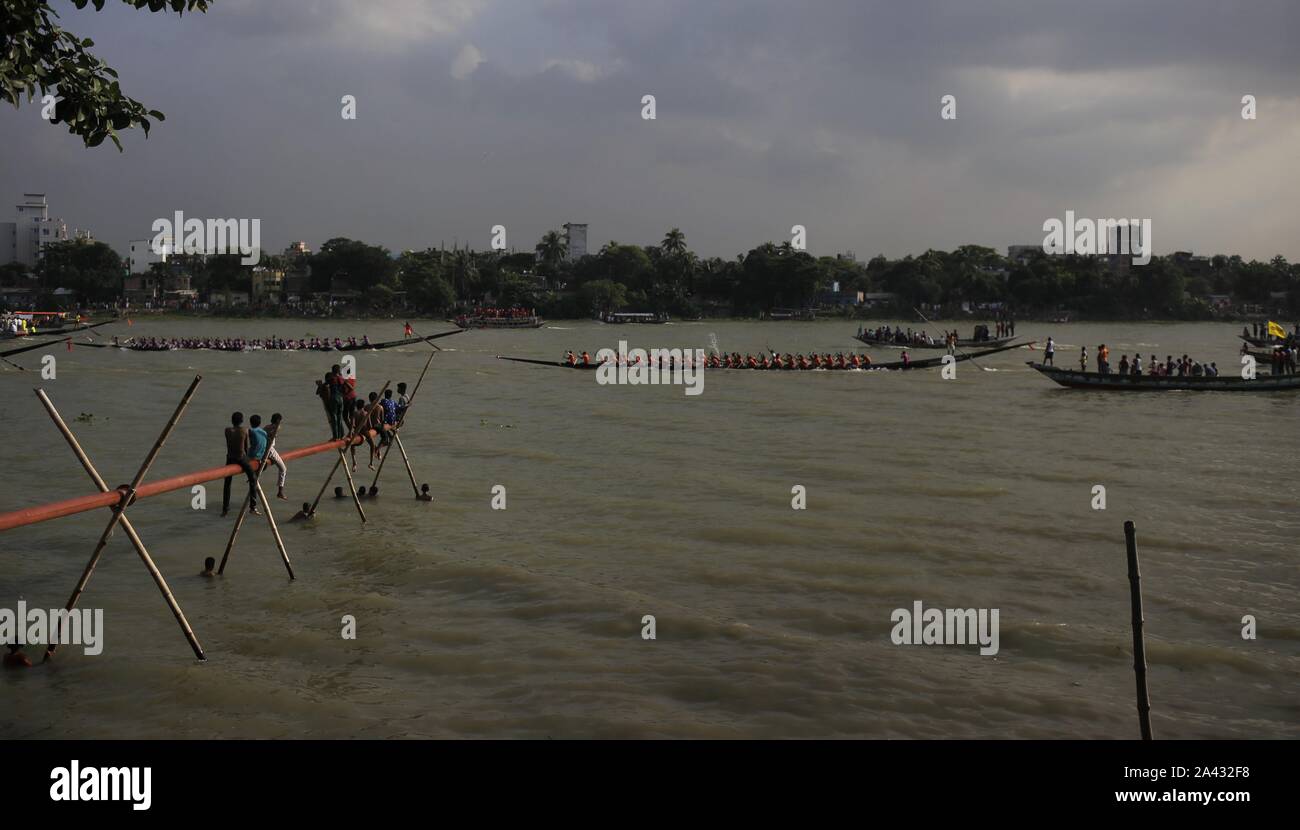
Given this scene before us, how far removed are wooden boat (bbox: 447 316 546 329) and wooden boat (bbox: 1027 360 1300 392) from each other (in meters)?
59.5

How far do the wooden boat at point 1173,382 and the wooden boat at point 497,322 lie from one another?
59524 millimetres

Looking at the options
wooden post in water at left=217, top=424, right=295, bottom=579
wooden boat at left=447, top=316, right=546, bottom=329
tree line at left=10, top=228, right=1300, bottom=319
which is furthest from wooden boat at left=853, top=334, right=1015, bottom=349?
tree line at left=10, top=228, right=1300, bottom=319

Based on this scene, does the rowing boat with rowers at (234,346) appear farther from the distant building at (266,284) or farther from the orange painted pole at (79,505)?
the distant building at (266,284)

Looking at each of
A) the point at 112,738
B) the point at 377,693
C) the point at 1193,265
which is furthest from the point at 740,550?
the point at 1193,265

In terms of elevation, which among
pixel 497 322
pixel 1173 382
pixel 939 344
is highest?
pixel 497 322

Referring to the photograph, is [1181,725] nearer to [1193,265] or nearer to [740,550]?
[740,550]

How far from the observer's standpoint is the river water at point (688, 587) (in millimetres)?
8633

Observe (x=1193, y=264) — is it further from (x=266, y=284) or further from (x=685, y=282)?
(x=266, y=284)

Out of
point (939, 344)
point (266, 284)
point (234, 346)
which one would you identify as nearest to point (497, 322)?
point (234, 346)

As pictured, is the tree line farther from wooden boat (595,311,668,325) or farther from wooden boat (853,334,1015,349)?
wooden boat (853,334,1015,349)

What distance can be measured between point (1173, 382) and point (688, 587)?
29.2m

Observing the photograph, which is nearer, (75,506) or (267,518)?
(75,506)

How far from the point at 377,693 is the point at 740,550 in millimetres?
6250

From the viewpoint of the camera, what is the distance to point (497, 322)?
90188 millimetres
